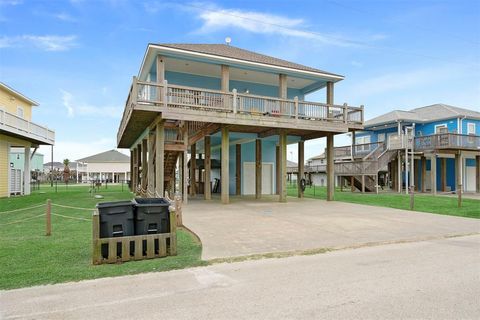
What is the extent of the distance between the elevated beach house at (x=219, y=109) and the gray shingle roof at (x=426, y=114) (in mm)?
11946

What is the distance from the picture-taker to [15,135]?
20.8 meters

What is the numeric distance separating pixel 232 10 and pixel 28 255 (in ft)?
40.2

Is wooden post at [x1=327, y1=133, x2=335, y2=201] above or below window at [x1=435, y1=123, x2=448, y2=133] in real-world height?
below

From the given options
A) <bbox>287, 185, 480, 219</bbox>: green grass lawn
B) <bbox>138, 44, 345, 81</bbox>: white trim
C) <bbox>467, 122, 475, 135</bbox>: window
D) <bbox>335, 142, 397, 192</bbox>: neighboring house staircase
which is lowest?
<bbox>287, 185, 480, 219</bbox>: green grass lawn

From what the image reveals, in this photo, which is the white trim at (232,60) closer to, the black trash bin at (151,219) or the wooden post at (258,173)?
the wooden post at (258,173)

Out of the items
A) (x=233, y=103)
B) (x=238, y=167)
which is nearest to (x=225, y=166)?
(x=233, y=103)

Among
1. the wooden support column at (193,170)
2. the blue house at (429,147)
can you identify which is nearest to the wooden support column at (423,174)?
the blue house at (429,147)

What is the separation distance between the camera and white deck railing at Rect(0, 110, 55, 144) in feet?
61.1

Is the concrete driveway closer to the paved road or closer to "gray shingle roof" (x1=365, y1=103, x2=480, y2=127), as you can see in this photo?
the paved road

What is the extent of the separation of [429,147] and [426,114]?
6.66m

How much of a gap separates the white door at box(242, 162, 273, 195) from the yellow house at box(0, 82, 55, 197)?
561 inches

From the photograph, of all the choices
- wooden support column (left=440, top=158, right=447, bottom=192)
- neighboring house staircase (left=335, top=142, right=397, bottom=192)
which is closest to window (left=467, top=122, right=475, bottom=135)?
wooden support column (left=440, top=158, right=447, bottom=192)

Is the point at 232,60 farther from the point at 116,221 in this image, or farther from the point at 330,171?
the point at 116,221

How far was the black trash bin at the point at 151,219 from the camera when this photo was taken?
6.05m
